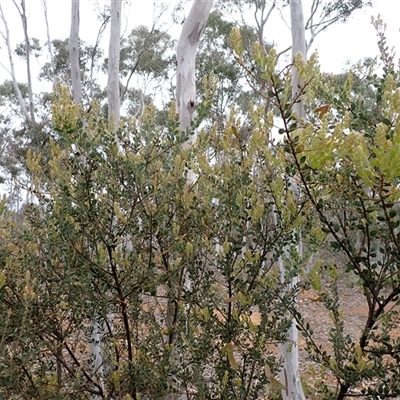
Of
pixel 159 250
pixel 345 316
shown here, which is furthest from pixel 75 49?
pixel 345 316

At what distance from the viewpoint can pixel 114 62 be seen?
5855 mm

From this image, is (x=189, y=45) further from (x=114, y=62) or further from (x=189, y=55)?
(x=114, y=62)

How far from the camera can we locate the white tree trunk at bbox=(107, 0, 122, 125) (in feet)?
18.5

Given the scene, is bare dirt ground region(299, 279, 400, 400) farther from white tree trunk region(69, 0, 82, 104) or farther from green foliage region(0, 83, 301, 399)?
green foliage region(0, 83, 301, 399)

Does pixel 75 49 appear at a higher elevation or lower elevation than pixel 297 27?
higher

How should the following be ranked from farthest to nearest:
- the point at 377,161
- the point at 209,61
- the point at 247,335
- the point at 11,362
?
1. the point at 209,61
2. the point at 247,335
3. the point at 11,362
4. the point at 377,161

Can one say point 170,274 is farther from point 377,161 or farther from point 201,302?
point 377,161

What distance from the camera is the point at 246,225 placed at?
66.1 inches

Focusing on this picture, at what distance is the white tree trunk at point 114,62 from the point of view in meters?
5.63

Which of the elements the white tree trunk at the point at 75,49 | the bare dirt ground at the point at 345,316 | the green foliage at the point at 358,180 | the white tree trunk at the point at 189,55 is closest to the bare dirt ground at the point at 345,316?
the bare dirt ground at the point at 345,316

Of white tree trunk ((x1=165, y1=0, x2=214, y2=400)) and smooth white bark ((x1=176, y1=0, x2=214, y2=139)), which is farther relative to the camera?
smooth white bark ((x1=176, y1=0, x2=214, y2=139))

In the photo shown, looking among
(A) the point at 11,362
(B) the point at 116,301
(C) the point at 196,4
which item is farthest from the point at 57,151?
(C) the point at 196,4

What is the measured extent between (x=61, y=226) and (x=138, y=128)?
543 millimetres

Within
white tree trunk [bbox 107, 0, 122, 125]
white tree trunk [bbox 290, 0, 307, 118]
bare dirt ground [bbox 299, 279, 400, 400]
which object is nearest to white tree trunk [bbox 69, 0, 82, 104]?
white tree trunk [bbox 107, 0, 122, 125]
